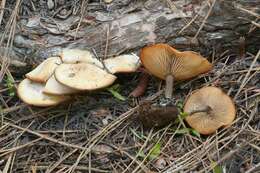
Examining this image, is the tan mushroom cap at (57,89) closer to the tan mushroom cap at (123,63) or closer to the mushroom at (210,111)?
the tan mushroom cap at (123,63)

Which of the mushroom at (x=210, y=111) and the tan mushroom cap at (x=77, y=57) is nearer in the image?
the mushroom at (x=210, y=111)

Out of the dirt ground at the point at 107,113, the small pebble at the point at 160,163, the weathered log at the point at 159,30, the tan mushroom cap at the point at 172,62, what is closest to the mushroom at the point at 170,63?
the tan mushroom cap at the point at 172,62

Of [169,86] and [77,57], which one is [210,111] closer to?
[169,86]

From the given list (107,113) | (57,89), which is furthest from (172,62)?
(57,89)

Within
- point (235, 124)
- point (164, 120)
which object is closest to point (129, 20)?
point (164, 120)

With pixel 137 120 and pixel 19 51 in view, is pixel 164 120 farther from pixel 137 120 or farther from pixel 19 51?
pixel 19 51
